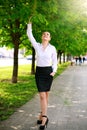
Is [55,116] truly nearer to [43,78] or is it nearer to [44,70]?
[43,78]

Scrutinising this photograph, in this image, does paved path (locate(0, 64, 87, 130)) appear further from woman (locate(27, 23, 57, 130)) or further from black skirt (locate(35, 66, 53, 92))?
black skirt (locate(35, 66, 53, 92))

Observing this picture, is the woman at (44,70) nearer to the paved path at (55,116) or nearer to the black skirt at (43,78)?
the black skirt at (43,78)

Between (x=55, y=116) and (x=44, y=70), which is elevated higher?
(x=44, y=70)

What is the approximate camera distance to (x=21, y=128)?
849cm

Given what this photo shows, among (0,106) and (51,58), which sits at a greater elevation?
(51,58)

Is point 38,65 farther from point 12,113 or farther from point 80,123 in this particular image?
point 12,113

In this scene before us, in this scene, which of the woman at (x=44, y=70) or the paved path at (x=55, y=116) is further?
the paved path at (x=55, y=116)

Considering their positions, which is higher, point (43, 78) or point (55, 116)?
point (43, 78)

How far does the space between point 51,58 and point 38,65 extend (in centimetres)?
32

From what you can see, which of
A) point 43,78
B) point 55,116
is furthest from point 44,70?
point 55,116

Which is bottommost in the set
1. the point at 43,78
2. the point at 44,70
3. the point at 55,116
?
the point at 55,116

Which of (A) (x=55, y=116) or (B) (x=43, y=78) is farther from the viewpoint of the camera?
(A) (x=55, y=116)

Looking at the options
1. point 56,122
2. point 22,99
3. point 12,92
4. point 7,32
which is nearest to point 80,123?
point 56,122

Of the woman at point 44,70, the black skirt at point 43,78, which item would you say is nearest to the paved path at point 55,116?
the woman at point 44,70
